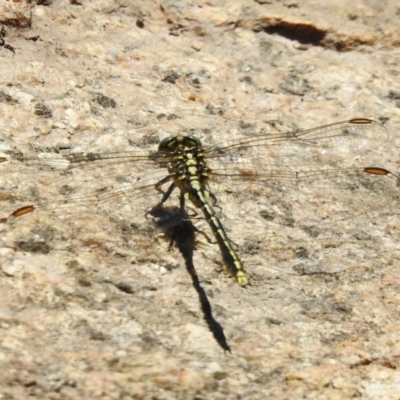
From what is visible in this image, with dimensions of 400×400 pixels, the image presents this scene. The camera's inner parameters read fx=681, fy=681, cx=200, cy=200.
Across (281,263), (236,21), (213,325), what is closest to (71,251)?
(213,325)

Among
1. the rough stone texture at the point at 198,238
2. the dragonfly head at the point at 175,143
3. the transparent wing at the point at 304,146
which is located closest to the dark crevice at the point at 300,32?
the rough stone texture at the point at 198,238

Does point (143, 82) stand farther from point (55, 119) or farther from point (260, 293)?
point (260, 293)

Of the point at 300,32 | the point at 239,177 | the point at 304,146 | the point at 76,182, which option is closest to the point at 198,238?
the point at 239,177

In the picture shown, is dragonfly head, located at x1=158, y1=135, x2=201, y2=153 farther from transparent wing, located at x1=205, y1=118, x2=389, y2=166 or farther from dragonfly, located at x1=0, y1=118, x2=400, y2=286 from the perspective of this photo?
transparent wing, located at x1=205, y1=118, x2=389, y2=166

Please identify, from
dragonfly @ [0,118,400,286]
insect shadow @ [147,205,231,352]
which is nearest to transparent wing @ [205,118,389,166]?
dragonfly @ [0,118,400,286]

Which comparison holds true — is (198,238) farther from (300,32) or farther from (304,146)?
(300,32)
